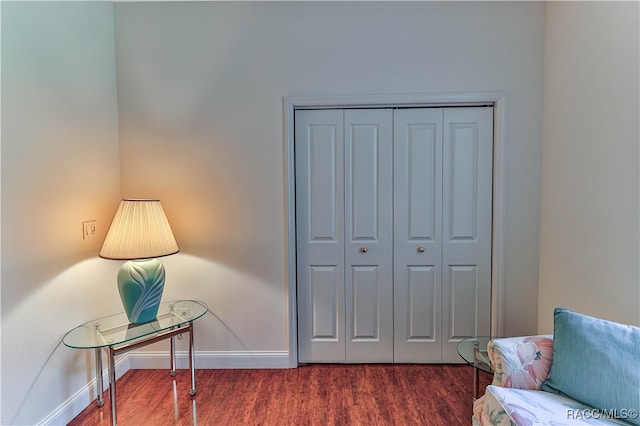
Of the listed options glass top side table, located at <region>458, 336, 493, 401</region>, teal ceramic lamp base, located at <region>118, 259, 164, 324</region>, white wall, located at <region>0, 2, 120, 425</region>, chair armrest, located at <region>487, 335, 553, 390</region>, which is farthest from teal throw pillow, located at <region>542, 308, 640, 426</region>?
white wall, located at <region>0, 2, 120, 425</region>

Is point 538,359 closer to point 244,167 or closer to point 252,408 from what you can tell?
point 252,408

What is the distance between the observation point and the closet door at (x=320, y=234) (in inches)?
91.9

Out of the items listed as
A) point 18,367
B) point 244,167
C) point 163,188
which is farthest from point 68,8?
point 18,367

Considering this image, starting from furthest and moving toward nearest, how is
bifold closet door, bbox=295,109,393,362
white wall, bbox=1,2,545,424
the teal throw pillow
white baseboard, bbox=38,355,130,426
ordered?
bifold closet door, bbox=295,109,393,362 → white wall, bbox=1,2,545,424 → white baseboard, bbox=38,355,130,426 → the teal throw pillow

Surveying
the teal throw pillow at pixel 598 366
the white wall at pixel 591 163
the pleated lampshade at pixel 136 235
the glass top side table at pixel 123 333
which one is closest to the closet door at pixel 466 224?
the white wall at pixel 591 163

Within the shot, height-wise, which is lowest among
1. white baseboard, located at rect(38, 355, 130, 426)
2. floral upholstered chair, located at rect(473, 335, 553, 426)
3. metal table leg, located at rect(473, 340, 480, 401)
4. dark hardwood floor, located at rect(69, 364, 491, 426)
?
dark hardwood floor, located at rect(69, 364, 491, 426)

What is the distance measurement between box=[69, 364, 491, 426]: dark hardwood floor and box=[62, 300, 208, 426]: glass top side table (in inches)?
5.5

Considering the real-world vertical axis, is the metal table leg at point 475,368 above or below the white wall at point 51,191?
below

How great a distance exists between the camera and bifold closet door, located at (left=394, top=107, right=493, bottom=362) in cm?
230

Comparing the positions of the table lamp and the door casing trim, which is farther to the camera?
the door casing trim

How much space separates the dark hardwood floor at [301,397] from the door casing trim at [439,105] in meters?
0.36

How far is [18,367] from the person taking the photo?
1.57 metres

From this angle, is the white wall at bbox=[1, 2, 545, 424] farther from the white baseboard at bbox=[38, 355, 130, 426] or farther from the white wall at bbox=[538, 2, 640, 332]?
the white baseboard at bbox=[38, 355, 130, 426]

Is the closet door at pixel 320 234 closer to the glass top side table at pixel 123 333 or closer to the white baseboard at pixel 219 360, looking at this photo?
the white baseboard at pixel 219 360
